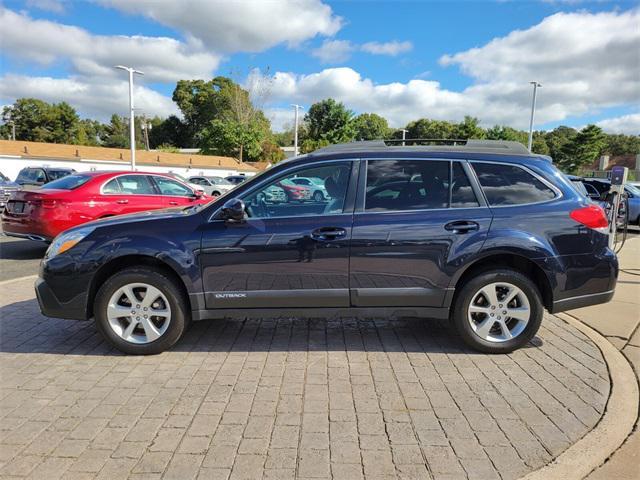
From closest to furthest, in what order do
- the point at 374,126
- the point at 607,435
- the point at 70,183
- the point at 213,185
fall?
the point at 607,435 < the point at 70,183 < the point at 213,185 < the point at 374,126

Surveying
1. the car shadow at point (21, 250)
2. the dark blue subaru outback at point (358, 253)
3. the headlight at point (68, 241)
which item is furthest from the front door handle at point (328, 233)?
the car shadow at point (21, 250)

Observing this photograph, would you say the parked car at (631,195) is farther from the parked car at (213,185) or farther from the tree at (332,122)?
Answer: the tree at (332,122)

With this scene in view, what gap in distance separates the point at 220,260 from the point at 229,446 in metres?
1.56

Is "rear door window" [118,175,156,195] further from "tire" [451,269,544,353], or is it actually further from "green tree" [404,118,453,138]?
"green tree" [404,118,453,138]

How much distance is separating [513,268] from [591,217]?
0.79 m

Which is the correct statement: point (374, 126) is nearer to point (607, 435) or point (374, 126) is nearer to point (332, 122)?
point (332, 122)

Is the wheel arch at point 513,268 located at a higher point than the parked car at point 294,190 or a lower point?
lower

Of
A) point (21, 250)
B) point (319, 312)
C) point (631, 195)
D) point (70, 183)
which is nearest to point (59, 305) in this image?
point (319, 312)

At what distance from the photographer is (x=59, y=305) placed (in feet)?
12.7

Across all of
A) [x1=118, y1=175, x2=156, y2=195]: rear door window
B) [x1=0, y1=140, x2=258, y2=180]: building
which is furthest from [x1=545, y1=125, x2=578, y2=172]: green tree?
[x1=118, y1=175, x2=156, y2=195]: rear door window

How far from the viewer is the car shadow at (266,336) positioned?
4.09 metres

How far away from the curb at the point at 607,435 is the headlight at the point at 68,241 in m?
3.75

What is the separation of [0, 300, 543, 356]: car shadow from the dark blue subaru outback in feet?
1.28

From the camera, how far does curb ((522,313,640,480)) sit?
2.51 meters
